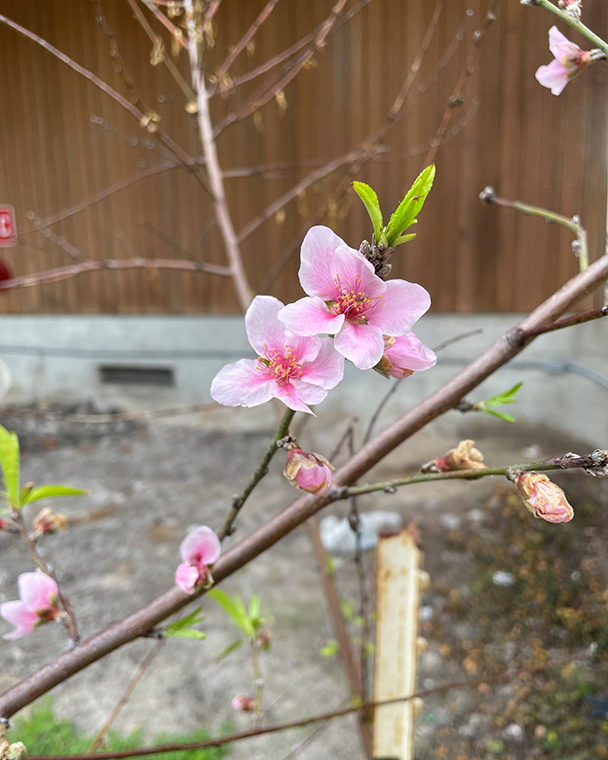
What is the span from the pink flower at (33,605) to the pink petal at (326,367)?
35cm

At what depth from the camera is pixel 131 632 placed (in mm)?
368

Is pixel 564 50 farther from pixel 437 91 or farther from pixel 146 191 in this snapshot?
pixel 146 191

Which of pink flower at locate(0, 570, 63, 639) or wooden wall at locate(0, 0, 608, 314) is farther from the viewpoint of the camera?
wooden wall at locate(0, 0, 608, 314)

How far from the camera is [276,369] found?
0.94 feet

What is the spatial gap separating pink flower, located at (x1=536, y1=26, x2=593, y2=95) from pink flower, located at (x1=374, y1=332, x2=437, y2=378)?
31cm

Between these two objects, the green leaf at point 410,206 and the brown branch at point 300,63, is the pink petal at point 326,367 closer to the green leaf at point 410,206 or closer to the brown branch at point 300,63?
the green leaf at point 410,206

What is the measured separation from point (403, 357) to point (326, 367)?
0.04 metres

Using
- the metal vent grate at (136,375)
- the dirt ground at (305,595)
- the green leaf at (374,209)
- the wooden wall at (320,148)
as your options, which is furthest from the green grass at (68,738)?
the metal vent grate at (136,375)

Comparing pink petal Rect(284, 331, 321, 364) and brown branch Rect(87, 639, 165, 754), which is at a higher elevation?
pink petal Rect(284, 331, 321, 364)

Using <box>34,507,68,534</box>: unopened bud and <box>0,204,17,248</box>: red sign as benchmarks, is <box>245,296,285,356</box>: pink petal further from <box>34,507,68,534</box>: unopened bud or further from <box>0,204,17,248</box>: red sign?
<box>0,204,17,248</box>: red sign

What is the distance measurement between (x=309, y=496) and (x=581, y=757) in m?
1.43

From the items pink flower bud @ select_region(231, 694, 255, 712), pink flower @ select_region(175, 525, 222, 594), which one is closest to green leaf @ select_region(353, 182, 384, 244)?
pink flower @ select_region(175, 525, 222, 594)

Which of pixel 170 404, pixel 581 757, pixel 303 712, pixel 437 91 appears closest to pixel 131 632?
pixel 303 712

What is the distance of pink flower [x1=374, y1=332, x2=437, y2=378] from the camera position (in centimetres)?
28
